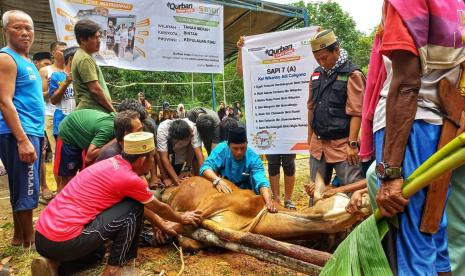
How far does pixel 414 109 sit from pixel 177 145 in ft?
13.1

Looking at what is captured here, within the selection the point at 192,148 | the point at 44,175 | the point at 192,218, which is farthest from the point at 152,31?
the point at 192,218

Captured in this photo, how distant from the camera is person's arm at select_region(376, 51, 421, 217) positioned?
1.64m

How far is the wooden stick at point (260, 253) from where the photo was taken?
8.97 ft

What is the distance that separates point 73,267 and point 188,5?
503 centimetres

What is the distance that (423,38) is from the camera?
162 centimetres

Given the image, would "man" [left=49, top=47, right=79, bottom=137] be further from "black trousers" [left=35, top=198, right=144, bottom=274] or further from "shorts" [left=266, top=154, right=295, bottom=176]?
"shorts" [left=266, top=154, right=295, bottom=176]

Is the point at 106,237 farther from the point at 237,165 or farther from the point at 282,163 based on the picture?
the point at 282,163

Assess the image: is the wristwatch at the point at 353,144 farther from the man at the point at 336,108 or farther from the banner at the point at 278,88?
the banner at the point at 278,88

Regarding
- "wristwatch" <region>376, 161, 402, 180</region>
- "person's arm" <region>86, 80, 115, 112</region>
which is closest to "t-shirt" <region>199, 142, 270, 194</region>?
"person's arm" <region>86, 80, 115, 112</region>

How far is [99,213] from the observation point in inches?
113

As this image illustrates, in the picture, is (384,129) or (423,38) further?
(384,129)

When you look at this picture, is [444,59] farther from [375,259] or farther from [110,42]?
[110,42]

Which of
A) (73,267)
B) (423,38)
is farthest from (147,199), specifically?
(423,38)

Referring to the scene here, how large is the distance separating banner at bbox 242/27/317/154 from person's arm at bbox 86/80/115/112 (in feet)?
6.68
